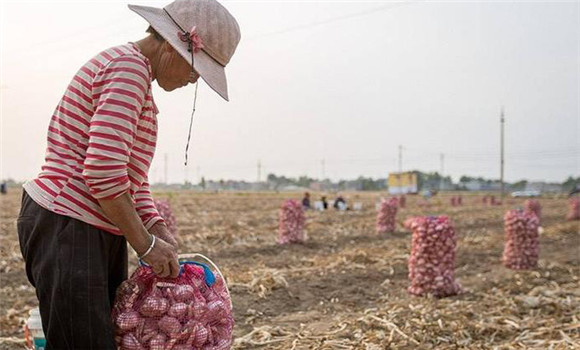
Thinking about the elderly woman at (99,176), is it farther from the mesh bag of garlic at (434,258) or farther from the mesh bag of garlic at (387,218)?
the mesh bag of garlic at (387,218)

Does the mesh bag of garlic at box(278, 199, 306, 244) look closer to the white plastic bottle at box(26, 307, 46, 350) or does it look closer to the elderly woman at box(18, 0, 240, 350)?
the white plastic bottle at box(26, 307, 46, 350)

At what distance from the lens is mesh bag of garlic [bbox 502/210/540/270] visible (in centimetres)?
887

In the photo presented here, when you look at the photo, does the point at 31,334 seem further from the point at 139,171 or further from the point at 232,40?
the point at 232,40

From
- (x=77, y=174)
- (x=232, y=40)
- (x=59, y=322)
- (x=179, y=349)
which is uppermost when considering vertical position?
(x=232, y=40)

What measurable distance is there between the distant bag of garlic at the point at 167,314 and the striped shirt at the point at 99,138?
0.27 m

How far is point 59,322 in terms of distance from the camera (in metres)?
1.95

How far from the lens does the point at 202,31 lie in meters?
2.13

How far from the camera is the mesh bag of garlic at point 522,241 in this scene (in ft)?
29.1

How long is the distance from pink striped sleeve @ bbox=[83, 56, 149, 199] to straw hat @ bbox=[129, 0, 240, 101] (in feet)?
0.70

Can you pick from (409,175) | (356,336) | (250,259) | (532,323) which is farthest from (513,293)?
(409,175)

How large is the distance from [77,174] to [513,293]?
6423 millimetres

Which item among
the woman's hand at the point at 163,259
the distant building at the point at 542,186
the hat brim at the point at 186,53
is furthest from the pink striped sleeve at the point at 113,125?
the distant building at the point at 542,186

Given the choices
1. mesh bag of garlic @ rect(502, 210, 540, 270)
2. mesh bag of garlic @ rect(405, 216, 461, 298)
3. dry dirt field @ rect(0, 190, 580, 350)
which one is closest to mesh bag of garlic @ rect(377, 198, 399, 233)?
dry dirt field @ rect(0, 190, 580, 350)

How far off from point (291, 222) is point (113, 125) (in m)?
10.1
